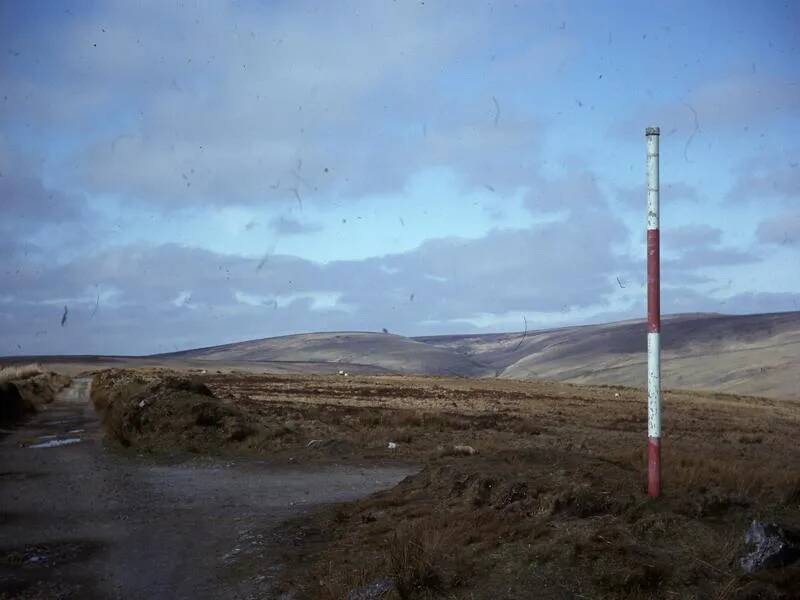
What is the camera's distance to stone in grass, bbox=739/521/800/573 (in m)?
6.38

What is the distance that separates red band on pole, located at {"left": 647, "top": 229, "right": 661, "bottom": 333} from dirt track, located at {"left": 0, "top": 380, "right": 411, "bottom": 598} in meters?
4.91

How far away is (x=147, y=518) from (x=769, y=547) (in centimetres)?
800

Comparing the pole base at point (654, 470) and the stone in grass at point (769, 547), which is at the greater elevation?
the pole base at point (654, 470)

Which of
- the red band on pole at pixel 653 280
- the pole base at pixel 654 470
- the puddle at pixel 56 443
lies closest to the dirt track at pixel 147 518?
the puddle at pixel 56 443

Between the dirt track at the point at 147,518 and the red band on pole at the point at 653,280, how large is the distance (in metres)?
4.91

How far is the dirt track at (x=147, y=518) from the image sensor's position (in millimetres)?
7773

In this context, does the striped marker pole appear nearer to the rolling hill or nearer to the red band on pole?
the red band on pole

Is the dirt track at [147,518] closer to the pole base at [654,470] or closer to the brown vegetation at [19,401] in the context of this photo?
the pole base at [654,470]

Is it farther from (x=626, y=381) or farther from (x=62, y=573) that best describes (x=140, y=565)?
(x=626, y=381)

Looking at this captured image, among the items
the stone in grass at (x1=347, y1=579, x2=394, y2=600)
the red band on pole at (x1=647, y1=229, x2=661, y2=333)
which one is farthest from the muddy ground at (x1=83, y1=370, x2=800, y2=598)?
the red band on pole at (x1=647, y1=229, x2=661, y2=333)

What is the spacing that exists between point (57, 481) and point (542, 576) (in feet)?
35.0

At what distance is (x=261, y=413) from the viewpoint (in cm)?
2803

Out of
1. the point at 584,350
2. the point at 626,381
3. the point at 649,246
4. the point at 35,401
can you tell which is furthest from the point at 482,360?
the point at 649,246

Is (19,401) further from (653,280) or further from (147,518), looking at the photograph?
(653,280)
